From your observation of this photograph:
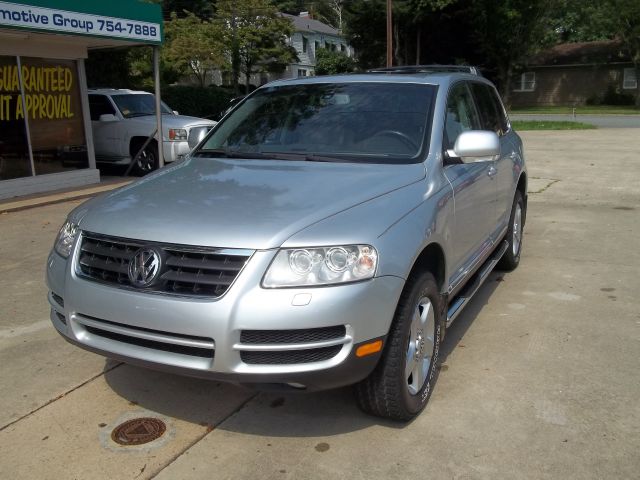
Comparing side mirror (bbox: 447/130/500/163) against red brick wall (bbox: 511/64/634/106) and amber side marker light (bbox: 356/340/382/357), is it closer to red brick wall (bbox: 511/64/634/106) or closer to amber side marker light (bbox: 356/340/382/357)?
amber side marker light (bbox: 356/340/382/357)

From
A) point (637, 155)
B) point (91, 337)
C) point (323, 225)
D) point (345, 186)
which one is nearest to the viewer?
point (323, 225)

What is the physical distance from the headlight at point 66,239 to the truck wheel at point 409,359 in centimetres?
166

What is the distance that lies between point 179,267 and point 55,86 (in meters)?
9.77

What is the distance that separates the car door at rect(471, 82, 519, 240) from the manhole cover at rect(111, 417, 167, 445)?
2.95 metres

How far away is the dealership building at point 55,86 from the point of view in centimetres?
944

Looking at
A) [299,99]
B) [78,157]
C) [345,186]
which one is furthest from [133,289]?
[78,157]

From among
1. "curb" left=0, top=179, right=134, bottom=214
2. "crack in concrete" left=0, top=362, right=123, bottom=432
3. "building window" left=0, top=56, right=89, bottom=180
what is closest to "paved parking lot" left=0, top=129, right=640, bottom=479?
"crack in concrete" left=0, top=362, right=123, bottom=432

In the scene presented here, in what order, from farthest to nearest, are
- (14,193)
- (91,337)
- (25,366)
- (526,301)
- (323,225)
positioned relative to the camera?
1. (14,193)
2. (526,301)
3. (25,366)
4. (91,337)
5. (323,225)

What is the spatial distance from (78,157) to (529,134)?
15.7 meters

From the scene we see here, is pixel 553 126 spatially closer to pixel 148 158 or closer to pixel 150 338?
pixel 148 158

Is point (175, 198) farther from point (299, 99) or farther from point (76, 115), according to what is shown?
point (76, 115)

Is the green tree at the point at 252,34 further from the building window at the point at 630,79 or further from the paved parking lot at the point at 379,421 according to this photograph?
the paved parking lot at the point at 379,421

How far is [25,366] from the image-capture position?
13.0 feet

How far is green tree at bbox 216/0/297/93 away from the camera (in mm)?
32594
